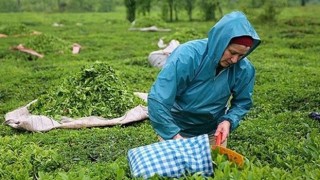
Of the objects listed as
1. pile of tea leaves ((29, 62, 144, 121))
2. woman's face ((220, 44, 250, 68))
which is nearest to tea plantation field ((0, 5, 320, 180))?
pile of tea leaves ((29, 62, 144, 121))

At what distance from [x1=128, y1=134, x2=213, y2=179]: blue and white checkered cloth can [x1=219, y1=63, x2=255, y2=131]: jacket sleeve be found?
0.60 m

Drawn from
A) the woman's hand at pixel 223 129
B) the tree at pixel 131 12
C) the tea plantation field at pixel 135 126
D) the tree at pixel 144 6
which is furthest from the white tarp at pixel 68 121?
the tree at pixel 144 6

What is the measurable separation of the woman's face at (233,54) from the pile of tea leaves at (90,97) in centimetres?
341

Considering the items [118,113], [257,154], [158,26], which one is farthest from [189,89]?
[158,26]

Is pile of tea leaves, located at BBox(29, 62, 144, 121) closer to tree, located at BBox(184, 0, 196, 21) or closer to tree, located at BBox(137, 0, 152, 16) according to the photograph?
tree, located at BBox(137, 0, 152, 16)

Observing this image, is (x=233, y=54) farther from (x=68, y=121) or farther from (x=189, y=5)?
(x=189, y=5)

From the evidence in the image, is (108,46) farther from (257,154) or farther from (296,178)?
(296,178)

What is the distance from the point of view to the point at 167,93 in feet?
11.3

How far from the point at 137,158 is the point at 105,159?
5.40ft

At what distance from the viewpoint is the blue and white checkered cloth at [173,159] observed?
3.37m

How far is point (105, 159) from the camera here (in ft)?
16.5

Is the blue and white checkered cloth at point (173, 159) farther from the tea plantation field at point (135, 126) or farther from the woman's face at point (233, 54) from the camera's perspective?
the woman's face at point (233, 54)

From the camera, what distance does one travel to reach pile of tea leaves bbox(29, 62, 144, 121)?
6859 mm

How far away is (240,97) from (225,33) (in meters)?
0.77
